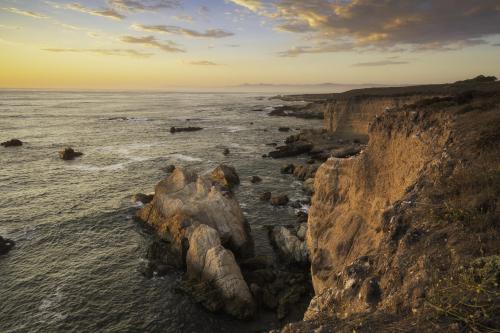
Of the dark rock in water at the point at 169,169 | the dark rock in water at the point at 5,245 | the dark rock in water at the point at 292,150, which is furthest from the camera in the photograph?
the dark rock in water at the point at 292,150

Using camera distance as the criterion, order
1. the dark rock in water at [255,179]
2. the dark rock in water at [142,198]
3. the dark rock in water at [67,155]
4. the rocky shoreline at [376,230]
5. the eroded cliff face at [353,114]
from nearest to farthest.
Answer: the rocky shoreline at [376,230] < the dark rock in water at [142,198] < the dark rock in water at [255,179] < the dark rock in water at [67,155] < the eroded cliff face at [353,114]

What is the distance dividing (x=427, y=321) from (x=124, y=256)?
82.2 feet

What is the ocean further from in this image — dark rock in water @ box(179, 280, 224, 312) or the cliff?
the cliff

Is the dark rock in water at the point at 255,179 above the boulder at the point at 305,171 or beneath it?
beneath

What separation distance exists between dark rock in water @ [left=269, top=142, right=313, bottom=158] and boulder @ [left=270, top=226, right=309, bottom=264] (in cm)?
3272

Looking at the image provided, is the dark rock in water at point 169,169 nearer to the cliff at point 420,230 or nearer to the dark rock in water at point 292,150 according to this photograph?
the dark rock in water at point 292,150

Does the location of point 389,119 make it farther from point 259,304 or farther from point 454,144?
point 259,304

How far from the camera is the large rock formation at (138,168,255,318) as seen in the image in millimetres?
20553

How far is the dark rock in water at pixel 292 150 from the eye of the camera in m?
59.6

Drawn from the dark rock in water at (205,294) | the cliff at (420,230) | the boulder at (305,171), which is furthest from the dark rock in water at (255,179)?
the cliff at (420,230)

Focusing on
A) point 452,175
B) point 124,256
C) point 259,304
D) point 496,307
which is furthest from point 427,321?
point 124,256

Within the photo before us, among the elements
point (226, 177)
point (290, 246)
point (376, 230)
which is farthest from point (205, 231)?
point (226, 177)

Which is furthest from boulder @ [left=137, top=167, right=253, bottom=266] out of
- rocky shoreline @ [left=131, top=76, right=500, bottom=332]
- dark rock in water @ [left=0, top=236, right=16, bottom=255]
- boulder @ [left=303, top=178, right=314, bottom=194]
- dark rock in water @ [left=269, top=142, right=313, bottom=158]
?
dark rock in water @ [left=269, top=142, right=313, bottom=158]

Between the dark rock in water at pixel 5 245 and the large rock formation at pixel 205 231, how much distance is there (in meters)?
10.9
